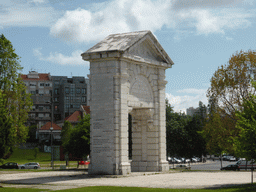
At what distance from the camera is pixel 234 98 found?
45.0 m

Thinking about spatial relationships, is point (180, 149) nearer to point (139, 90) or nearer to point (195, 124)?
point (195, 124)

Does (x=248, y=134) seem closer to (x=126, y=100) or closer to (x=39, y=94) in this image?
(x=126, y=100)

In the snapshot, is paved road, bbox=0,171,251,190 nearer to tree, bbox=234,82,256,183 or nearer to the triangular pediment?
tree, bbox=234,82,256,183

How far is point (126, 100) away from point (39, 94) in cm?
10345

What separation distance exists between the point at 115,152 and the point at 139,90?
20.9ft

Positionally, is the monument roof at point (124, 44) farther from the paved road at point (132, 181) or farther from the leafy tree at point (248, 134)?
the leafy tree at point (248, 134)

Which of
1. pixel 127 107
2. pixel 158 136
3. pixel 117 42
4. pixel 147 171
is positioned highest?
pixel 117 42

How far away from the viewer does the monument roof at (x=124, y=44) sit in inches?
1260

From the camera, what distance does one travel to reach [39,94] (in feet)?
432

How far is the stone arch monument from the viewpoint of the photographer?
31156 mm

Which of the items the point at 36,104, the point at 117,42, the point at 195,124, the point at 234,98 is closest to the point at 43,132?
the point at 36,104

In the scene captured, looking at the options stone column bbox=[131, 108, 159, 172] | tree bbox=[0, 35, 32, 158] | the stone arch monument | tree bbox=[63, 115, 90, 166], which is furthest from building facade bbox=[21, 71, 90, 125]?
the stone arch monument

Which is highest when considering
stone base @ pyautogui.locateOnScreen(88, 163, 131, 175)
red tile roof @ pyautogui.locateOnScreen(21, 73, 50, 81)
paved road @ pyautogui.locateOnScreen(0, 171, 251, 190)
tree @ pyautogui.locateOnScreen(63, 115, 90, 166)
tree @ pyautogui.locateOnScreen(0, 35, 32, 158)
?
red tile roof @ pyautogui.locateOnScreen(21, 73, 50, 81)

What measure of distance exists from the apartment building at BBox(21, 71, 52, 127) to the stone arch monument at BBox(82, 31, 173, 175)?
95.3 meters
